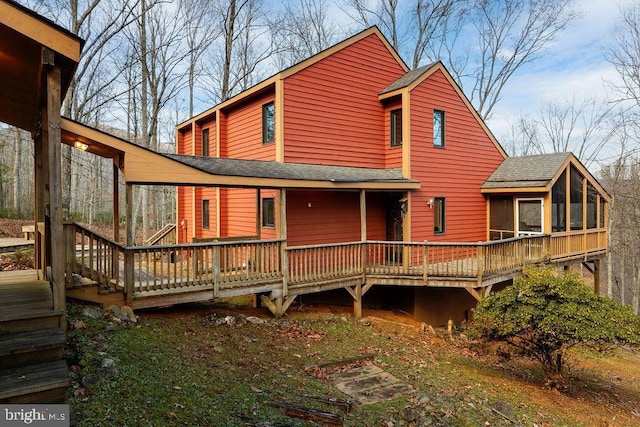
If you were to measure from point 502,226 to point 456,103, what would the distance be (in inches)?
216

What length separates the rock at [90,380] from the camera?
4.17 meters

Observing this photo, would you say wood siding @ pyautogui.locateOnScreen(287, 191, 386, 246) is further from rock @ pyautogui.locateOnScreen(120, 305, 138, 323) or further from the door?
the door

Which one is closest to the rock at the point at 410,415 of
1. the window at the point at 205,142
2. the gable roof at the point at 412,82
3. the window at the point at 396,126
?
the window at the point at 396,126

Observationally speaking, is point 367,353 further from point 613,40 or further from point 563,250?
point 613,40

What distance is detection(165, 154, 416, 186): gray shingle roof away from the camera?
342 inches

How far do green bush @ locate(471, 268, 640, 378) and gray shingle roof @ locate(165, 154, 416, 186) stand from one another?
4.83 metres

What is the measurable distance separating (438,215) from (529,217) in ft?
12.4

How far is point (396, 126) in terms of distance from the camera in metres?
13.7

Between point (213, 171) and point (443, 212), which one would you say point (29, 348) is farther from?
point (443, 212)

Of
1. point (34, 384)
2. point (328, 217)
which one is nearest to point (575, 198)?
point (328, 217)

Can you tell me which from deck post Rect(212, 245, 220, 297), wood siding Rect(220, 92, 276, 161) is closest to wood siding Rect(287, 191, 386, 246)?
wood siding Rect(220, 92, 276, 161)

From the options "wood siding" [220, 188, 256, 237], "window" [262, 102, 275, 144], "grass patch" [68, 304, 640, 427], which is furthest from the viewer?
"wood siding" [220, 188, 256, 237]

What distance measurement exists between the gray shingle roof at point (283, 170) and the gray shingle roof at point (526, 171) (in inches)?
199

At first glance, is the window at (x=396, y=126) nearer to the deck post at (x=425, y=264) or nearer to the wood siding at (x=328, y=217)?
the wood siding at (x=328, y=217)
